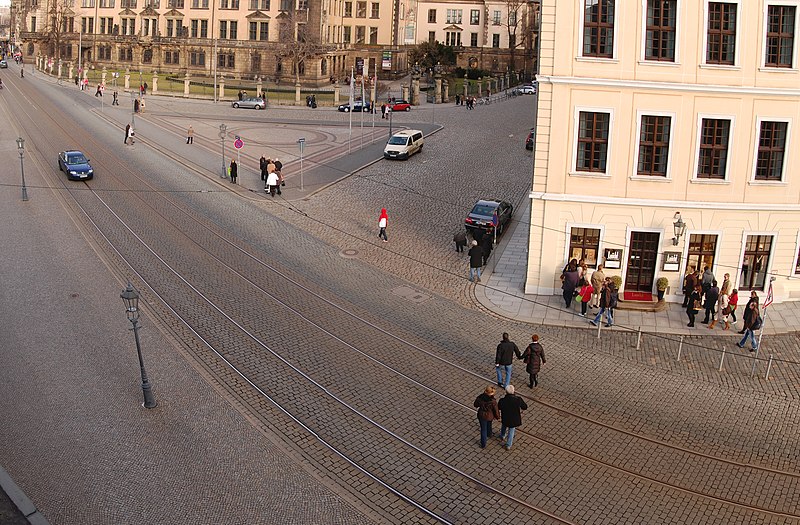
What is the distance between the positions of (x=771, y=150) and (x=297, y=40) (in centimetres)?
8384

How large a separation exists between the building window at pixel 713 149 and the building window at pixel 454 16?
10062 cm

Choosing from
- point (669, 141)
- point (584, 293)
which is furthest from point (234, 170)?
point (669, 141)

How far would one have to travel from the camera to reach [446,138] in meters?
62.0

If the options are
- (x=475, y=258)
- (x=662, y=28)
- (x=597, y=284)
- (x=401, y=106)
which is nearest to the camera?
(x=597, y=284)

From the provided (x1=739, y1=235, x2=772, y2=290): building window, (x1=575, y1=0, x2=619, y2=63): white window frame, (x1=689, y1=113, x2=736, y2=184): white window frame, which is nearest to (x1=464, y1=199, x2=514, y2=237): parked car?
(x1=575, y1=0, x2=619, y2=63): white window frame

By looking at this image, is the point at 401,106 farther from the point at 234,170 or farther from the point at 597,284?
the point at 597,284

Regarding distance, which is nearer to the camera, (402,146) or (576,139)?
(576,139)

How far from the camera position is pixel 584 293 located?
26.0m

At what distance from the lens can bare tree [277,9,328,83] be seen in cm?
10244

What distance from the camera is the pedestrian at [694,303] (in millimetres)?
25734

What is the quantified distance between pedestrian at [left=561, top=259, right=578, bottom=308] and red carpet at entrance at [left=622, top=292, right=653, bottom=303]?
5.71ft

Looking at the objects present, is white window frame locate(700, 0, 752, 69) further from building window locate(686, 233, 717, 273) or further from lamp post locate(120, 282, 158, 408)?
lamp post locate(120, 282, 158, 408)

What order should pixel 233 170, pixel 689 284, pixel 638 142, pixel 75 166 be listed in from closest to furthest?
pixel 689 284, pixel 638 142, pixel 75 166, pixel 233 170

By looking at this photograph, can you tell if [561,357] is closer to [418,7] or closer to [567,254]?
[567,254]
